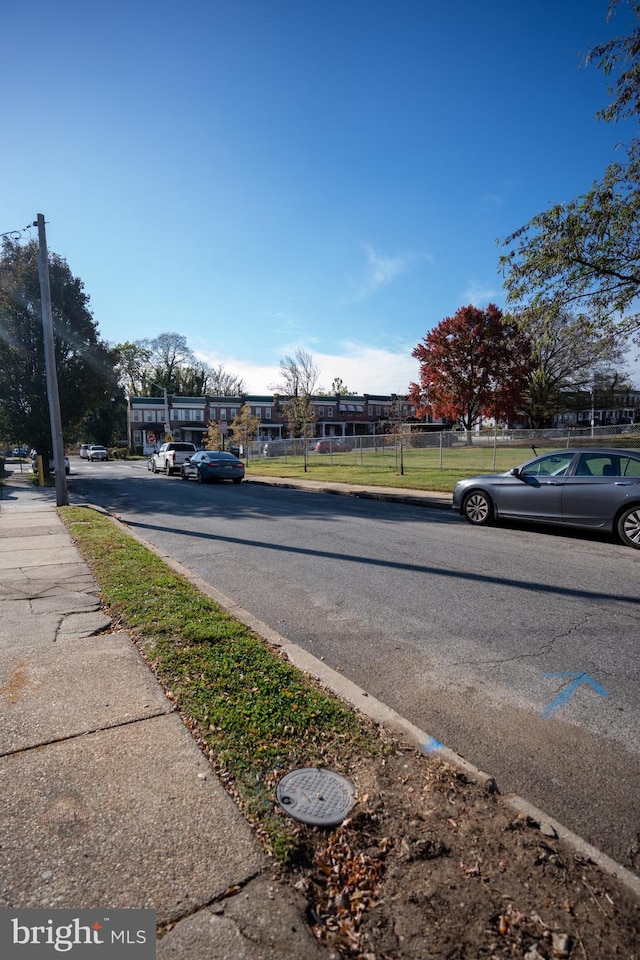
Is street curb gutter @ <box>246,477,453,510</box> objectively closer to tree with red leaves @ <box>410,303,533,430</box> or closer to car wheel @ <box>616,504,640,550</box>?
car wheel @ <box>616,504,640,550</box>

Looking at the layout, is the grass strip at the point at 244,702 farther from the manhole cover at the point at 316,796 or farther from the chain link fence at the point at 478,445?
the chain link fence at the point at 478,445

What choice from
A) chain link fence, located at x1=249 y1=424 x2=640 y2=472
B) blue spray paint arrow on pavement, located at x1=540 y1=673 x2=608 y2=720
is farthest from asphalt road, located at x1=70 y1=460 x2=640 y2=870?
chain link fence, located at x1=249 y1=424 x2=640 y2=472

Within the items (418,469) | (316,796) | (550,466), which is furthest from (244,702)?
(418,469)

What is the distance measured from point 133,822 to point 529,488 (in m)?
9.04

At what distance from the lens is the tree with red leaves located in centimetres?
4631

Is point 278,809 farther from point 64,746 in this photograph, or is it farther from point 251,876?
point 64,746

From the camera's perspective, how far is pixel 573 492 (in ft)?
30.1

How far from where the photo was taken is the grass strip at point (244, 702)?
2.53 metres

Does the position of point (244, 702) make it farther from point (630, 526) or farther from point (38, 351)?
point (38, 351)

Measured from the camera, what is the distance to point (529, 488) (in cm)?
986

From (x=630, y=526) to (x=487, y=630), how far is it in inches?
199

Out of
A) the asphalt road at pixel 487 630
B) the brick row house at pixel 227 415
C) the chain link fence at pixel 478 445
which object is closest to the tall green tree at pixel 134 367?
the brick row house at pixel 227 415

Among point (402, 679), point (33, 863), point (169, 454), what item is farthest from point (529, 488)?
point (169, 454)

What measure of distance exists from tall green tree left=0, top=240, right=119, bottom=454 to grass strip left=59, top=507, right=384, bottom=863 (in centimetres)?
2680
